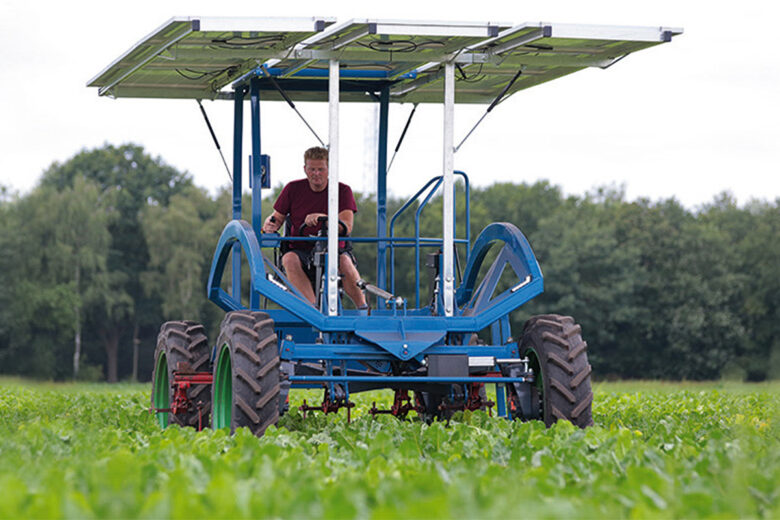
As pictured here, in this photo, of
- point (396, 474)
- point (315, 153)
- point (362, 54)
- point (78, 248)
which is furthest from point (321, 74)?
point (78, 248)

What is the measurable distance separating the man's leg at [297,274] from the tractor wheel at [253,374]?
170 cm

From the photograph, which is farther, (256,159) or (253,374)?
(256,159)

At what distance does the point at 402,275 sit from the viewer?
5372 centimetres

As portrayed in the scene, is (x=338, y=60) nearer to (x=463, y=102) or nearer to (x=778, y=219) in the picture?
(x=463, y=102)

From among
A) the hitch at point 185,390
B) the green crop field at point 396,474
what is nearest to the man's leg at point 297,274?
the hitch at point 185,390

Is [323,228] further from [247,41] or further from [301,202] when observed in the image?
[247,41]

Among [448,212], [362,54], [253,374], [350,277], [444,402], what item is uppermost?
[362,54]

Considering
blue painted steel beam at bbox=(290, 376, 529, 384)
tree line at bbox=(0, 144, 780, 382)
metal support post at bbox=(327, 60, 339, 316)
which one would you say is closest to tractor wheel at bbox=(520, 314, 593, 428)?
blue painted steel beam at bbox=(290, 376, 529, 384)

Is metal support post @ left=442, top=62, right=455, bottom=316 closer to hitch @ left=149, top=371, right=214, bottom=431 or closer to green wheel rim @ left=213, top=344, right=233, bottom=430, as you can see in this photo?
green wheel rim @ left=213, top=344, right=233, bottom=430

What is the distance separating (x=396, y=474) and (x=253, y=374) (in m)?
3.12

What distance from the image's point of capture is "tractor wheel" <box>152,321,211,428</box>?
11.6 m

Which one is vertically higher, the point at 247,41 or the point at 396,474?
the point at 247,41

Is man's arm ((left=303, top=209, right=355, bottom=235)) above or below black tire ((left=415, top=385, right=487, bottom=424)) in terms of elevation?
above

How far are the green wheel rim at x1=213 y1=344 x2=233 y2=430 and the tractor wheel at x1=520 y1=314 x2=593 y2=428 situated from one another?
Answer: 2.51 metres
